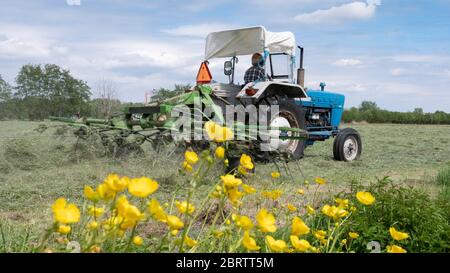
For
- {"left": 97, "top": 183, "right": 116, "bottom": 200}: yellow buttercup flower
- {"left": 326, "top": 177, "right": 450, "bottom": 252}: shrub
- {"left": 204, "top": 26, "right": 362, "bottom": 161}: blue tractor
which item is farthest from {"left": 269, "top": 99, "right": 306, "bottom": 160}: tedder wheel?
{"left": 97, "top": 183, "right": 116, "bottom": 200}: yellow buttercup flower

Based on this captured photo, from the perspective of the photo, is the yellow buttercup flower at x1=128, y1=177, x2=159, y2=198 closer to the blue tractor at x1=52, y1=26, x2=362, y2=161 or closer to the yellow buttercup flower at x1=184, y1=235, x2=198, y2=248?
the yellow buttercup flower at x1=184, y1=235, x2=198, y2=248

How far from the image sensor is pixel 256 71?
8508 millimetres

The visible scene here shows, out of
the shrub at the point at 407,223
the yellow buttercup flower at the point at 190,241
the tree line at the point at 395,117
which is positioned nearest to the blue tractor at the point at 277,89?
the shrub at the point at 407,223

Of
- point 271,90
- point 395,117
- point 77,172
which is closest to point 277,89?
point 271,90

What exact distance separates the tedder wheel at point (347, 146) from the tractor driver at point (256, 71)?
2.07 meters

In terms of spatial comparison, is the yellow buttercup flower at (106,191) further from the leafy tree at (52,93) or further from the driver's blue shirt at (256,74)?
the leafy tree at (52,93)

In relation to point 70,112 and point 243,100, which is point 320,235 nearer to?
point 243,100

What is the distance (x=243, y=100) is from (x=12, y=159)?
3.53m

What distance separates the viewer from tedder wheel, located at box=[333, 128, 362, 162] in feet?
30.7

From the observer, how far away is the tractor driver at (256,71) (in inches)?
335

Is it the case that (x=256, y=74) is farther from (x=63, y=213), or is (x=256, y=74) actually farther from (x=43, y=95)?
(x=43, y=95)

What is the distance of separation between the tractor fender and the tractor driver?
0.85ft

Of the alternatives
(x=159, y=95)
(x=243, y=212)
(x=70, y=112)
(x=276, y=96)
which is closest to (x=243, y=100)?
(x=276, y=96)

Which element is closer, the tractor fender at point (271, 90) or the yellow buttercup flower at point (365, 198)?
the yellow buttercup flower at point (365, 198)
